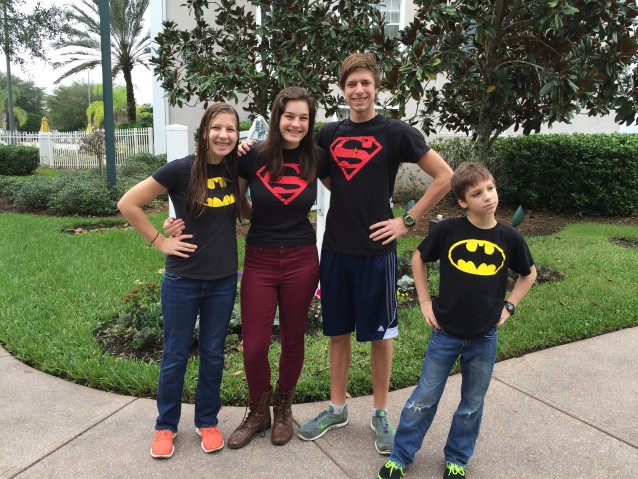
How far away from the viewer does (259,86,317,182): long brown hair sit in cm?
262

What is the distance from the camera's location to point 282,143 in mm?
2662

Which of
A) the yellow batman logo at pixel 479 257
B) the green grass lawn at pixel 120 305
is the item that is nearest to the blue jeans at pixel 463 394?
the yellow batman logo at pixel 479 257

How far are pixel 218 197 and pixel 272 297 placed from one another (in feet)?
1.93

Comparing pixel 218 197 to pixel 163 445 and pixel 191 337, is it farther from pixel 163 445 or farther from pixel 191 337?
pixel 163 445

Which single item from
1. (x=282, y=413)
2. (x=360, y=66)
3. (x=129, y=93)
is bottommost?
(x=282, y=413)

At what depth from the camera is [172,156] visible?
15.1 feet

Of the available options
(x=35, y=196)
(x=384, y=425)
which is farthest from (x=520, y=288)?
(x=35, y=196)

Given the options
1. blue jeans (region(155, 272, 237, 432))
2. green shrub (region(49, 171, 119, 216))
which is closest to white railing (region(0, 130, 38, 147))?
green shrub (region(49, 171, 119, 216))

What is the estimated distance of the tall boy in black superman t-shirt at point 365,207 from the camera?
8.66ft

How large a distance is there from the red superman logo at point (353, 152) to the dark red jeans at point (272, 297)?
1.51ft

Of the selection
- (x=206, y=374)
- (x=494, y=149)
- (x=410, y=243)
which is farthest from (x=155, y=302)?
(x=494, y=149)

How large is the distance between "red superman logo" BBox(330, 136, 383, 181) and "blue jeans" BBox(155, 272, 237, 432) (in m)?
0.82

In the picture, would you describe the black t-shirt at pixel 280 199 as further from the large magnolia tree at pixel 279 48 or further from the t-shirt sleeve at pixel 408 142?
the large magnolia tree at pixel 279 48

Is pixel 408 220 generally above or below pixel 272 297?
above
